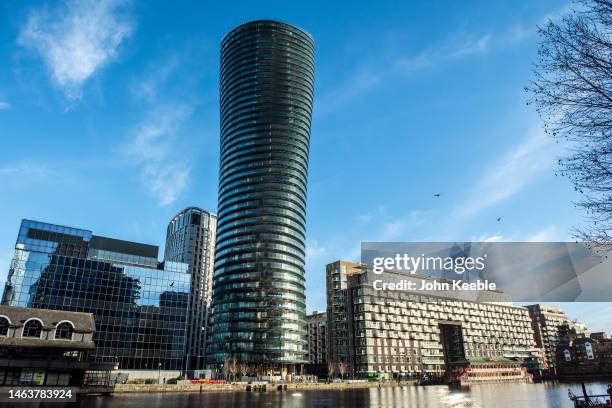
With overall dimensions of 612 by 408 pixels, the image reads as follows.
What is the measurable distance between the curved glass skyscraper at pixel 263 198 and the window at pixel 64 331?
9502 centimetres

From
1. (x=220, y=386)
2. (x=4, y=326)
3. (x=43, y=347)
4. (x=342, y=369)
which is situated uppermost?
(x=4, y=326)

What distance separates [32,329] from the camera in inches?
2509

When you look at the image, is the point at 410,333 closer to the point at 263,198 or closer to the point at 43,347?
the point at 263,198

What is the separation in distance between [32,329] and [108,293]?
211ft

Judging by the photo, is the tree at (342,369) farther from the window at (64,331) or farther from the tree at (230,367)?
the window at (64,331)

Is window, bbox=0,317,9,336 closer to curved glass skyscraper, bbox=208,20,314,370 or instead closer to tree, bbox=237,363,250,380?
tree, bbox=237,363,250,380

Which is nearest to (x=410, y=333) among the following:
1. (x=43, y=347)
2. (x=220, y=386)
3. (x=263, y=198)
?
(x=263, y=198)

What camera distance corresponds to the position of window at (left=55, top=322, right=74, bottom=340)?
6550 centimetres

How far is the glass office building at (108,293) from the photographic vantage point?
119 m

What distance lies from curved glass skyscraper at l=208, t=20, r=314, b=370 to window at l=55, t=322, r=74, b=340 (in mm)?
95022

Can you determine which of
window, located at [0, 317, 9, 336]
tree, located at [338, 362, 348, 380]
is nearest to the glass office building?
tree, located at [338, 362, 348, 380]

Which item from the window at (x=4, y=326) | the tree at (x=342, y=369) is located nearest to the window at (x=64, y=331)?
the window at (x=4, y=326)

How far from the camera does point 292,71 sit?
188m

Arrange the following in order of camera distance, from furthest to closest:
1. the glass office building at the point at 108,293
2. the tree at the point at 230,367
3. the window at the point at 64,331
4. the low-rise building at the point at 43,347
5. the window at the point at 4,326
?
the tree at the point at 230,367, the glass office building at the point at 108,293, the window at the point at 64,331, the window at the point at 4,326, the low-rise building at the point at 43,347
